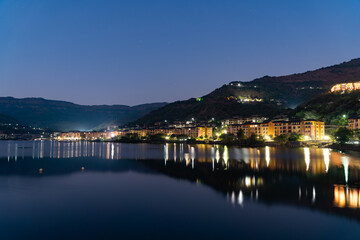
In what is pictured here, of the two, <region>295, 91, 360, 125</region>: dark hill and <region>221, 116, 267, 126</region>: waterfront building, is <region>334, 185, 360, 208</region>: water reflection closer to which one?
<region>295, 91, 360, 125</region>: dark hill

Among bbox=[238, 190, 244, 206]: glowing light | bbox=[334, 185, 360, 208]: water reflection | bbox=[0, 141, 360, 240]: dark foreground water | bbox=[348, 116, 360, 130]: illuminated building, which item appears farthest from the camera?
bbox=[348, 116, 360, 130]: illuminated building

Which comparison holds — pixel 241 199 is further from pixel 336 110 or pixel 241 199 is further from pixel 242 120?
pixel 242 120

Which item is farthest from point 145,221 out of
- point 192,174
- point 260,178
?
point 192,174

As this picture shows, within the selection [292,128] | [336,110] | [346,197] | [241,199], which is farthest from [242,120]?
[346,197]

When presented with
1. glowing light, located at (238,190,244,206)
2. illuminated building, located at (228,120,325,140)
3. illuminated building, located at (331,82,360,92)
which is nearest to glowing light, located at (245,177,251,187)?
glowing light, located at (238,190,244,206)

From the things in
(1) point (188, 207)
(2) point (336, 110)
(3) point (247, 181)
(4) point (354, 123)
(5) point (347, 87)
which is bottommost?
(1) point (188, 207)

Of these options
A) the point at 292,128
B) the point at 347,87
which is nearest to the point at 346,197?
the point at 292,128

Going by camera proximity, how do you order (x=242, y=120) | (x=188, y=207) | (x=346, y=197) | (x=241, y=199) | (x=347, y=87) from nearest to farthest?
(x=346, y=197) → (x=188, y=207) → (x=241, y=199) → (x=347, y=87) → (x=242, y=120)

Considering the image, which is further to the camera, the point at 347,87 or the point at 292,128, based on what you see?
the point at 347,87

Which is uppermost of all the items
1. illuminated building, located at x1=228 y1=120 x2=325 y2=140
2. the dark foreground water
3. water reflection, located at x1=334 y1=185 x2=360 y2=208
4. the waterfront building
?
the waterfront building

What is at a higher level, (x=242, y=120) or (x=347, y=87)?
(x=347, y=87)

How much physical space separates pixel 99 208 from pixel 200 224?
4.79 meters

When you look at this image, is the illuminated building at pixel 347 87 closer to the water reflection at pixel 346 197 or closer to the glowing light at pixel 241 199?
the water reflection at pixel 346 197

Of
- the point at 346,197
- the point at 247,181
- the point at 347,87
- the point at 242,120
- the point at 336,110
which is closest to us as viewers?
the point at 346,197
